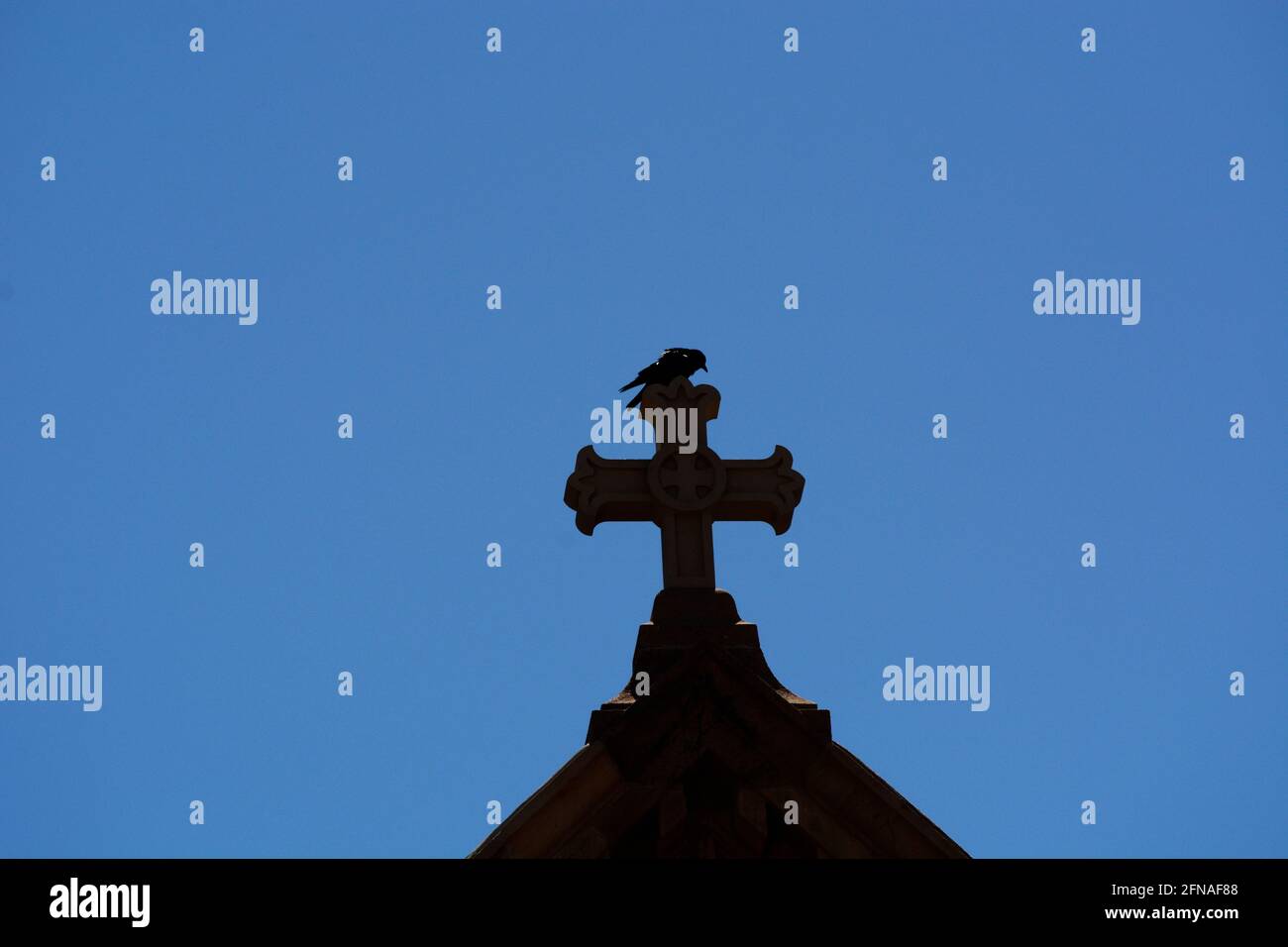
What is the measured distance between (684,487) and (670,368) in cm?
93

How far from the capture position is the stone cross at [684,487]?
12.0m

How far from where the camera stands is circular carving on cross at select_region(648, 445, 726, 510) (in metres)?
12.1

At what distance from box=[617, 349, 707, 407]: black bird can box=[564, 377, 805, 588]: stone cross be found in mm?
125

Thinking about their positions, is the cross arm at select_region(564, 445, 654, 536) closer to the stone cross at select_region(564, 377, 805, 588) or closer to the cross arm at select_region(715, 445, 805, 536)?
the stone cross at select_region(564, 377, 805, 588)

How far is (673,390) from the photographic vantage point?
12.3 metres

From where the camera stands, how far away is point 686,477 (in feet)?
40.1

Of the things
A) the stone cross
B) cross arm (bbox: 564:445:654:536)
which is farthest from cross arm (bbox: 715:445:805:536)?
cross arm (bbox: 564:445:654:536)

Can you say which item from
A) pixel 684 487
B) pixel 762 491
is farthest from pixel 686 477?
pixel 762 491

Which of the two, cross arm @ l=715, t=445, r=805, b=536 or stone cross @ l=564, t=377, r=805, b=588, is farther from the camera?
cross arm @ l=715, t=445, r=805, b=536

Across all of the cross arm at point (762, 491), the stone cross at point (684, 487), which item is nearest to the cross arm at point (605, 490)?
the stone cross at point (684, 487)
